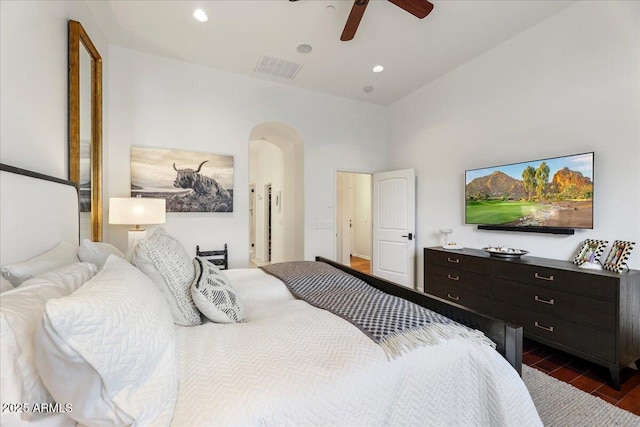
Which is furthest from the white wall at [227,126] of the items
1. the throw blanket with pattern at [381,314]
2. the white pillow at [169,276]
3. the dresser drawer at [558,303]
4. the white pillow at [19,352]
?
the white pillow at [19,352]

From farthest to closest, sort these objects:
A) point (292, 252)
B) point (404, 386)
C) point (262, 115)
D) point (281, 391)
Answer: point (292, 252), point (262, 115), point (404, 386), point (281, 391)

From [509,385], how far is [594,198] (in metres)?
2.25

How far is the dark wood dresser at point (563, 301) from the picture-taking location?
1.96 m

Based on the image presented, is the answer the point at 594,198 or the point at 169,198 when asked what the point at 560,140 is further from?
the point at 169,198

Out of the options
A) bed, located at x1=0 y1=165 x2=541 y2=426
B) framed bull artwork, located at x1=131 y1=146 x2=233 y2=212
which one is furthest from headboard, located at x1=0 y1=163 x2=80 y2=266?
framed bull artwork, located at x1=131 y1=146 x2=233 y2=212

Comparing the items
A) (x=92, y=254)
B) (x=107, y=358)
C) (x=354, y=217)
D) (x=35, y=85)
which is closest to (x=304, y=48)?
(x=35, y=85)

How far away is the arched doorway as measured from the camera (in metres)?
4.32

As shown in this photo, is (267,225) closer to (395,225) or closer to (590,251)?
(395,225)

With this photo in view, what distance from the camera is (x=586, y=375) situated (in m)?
2.11

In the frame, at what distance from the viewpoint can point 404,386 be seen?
0.99m

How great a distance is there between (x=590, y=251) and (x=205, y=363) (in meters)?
3.05

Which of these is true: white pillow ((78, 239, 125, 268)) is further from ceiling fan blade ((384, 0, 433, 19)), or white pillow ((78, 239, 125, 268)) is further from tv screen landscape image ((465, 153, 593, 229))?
tv screen landscape image ((465, 153, 593, 229))

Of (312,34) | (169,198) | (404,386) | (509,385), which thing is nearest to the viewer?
(404,386)

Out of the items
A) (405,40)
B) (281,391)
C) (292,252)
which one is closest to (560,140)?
(405,40)
